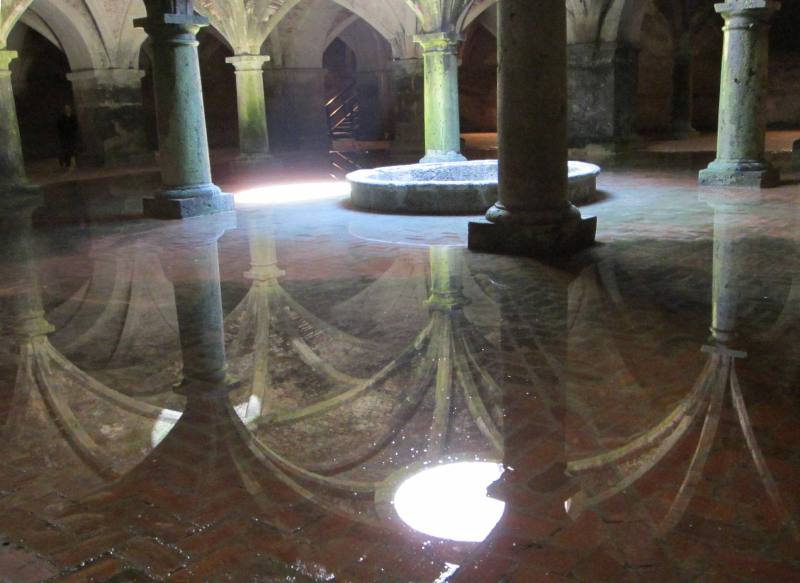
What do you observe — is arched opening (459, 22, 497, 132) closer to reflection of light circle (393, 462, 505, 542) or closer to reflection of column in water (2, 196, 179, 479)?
reflection of column in water (2, 196, 179, 479)

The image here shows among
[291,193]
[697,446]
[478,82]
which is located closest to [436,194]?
[291,193]

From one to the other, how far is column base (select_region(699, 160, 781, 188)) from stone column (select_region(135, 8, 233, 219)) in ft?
22.0

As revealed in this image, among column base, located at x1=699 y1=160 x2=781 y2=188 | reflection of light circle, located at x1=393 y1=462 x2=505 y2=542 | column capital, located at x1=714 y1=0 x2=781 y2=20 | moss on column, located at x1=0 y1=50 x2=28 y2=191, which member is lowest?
reflection of light circle, located at x1=393 y1=462 x2=505 y2=542

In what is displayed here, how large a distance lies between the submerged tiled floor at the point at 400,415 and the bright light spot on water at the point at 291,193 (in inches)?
184

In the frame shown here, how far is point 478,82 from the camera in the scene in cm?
2769

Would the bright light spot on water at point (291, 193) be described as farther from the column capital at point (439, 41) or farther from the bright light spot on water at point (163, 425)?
the bright light spot on water at point (163, 425)

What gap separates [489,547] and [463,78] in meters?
26.7

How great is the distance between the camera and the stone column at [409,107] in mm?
18641

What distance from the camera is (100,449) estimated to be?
3160 millimetres

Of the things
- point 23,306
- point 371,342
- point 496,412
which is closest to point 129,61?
point 23,306

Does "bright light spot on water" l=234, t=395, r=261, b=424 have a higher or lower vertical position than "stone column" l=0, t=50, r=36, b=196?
lower

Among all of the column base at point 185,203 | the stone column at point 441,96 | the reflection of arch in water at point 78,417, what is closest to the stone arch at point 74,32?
the stone column at point 441,96

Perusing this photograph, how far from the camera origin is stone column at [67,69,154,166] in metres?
18.9

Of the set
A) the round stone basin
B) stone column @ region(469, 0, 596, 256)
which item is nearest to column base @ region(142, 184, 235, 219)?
the round stone basin
